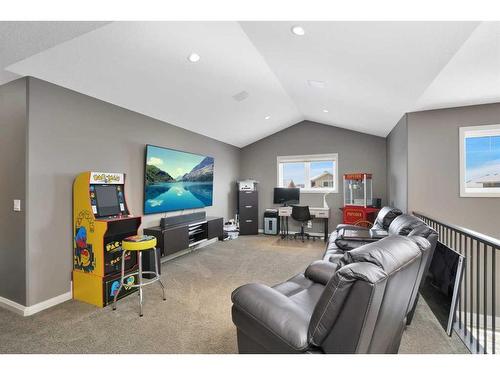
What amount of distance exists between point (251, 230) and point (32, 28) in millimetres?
5295

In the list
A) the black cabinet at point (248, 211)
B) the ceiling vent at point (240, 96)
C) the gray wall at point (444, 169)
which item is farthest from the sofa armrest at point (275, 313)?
the black cabinet at point (248, 211)

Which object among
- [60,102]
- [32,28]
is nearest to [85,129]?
[60,102]

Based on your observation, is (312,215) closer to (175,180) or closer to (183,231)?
(183,231)

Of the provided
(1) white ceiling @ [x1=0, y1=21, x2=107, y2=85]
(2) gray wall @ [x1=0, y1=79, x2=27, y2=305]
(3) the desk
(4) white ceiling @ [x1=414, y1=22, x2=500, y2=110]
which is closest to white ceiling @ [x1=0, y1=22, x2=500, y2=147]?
(4) white ceiling @ [x1=414, y1=22, x2=500, y2=110]

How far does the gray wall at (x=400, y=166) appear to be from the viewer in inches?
145

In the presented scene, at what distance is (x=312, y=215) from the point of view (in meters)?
5.82

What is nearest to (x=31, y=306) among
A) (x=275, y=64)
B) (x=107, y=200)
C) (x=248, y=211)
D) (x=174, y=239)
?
(x=107, y=200)

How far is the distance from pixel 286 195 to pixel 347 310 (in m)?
5.39

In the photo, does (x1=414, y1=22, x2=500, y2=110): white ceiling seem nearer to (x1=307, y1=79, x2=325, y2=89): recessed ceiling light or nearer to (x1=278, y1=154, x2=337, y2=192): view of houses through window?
(x1=307, y1=79, x2=325, y2=89): recessed ceiling light

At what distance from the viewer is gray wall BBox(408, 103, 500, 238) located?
10.8ft

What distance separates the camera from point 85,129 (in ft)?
9.80

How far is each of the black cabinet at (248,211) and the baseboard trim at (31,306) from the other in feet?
13.0

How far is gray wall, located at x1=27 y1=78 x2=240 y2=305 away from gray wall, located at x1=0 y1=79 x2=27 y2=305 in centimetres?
9
